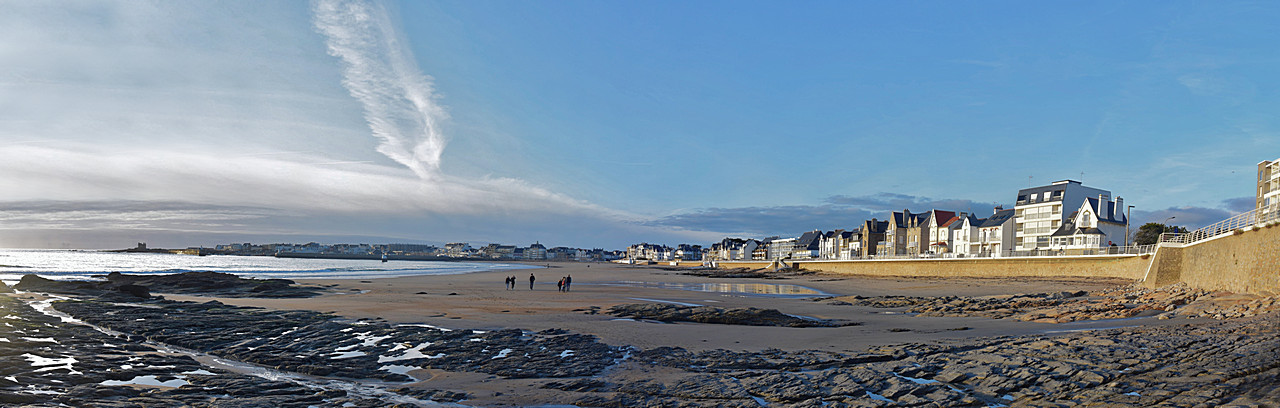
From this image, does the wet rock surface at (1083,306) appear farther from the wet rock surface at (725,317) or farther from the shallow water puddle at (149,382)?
the shallow water puddle at (149,382)

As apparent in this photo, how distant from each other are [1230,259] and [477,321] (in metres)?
26.6

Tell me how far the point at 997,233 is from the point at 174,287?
81.7 metres

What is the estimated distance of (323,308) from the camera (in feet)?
77.2

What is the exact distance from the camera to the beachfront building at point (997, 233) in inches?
2990

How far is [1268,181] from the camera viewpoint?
5188cm

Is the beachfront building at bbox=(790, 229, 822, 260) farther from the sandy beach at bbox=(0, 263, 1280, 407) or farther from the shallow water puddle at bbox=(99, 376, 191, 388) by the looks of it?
the shallow water puddle at bbox=(99, 376, 191, 388)

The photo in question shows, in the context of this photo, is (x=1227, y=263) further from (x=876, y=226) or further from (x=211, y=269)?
(x=211, y=269)

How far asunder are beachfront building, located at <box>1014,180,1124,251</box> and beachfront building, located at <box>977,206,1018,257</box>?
0.66m

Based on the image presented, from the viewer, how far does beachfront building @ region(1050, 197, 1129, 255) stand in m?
62.0

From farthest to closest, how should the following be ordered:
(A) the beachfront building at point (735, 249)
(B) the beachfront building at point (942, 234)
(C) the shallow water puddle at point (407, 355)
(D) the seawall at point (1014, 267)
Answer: (A) the beachfront building at point (735, 249)
(B) the beachfront building at point (942, 234)
(D) the seawall at point (1014, 267)
(C) the shallow water puddle at point (407, 355)

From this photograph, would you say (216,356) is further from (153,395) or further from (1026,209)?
(1026,209)

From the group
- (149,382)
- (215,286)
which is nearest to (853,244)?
(215,286)

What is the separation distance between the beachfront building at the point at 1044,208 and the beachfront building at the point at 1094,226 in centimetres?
105

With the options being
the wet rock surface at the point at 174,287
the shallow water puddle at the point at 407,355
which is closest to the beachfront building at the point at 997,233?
the wet rock surface at the point at 174,287
